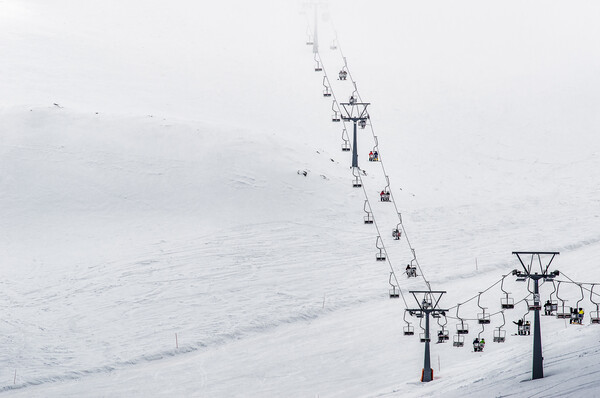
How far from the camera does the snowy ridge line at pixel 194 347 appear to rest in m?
41.6

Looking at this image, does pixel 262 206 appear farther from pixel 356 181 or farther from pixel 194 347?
pixel 356 181

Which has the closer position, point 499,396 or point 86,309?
point 499,396

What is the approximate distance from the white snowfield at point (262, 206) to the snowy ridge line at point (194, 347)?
82mm

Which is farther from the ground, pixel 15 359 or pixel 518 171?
pixel 518 171

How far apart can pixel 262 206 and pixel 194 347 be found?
13423 millimetres

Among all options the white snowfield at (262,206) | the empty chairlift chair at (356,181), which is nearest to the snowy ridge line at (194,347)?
the white snowfield at (262,206)

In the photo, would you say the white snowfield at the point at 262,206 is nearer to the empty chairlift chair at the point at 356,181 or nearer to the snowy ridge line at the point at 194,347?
the snowy ridge line at the point at 194,347

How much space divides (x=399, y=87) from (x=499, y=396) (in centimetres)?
5631

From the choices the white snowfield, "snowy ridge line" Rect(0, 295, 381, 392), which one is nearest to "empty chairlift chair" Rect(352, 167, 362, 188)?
the white snowfield

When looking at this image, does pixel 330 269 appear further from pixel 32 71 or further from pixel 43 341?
pixel 32 71

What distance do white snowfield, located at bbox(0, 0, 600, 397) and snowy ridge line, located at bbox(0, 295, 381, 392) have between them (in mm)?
82

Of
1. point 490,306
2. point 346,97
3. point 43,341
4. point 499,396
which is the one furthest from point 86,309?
point 346,97

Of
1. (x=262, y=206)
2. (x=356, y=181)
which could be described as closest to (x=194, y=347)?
(x=356, y=181)

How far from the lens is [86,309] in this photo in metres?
47.0
